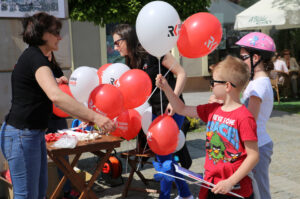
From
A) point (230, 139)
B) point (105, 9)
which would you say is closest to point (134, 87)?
point (230, 139)

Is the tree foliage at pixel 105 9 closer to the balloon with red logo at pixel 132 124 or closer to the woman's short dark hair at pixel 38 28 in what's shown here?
the balloon with red logo at pixel 132 124

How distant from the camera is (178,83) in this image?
11.2 feet

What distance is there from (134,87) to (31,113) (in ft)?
3.43

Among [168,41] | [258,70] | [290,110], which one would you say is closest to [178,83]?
[168,41]

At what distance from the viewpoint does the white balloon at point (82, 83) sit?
3.41 meters

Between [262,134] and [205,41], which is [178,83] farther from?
[262,134]

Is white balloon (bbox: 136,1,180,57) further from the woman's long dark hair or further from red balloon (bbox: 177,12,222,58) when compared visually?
the woman's long dark hair

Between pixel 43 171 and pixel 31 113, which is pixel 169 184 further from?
pixel 31 113

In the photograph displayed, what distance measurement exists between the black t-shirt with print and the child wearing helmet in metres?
1.53

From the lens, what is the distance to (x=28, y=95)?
255cm

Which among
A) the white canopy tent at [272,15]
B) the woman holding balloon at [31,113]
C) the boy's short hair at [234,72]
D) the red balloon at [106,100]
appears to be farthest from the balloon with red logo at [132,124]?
the white canopy tent at [272,15]

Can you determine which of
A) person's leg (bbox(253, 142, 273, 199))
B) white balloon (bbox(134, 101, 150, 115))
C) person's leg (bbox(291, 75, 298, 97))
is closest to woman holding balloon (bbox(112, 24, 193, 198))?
white balloon (bbox(134, 101, 150, 115))

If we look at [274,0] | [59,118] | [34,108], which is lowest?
[59,118]

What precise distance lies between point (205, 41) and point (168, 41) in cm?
33
